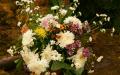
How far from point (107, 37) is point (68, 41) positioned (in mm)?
3409

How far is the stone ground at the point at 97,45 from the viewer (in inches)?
231

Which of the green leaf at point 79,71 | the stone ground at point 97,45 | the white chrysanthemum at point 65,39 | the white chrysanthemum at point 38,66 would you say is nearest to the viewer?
the white chrysanthemum at point 38,66

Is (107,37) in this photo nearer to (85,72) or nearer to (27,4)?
(27,4)

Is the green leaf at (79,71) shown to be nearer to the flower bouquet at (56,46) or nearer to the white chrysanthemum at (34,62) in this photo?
the flower bouquet at (56,46)

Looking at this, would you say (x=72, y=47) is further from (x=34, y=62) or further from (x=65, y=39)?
(x=34, y=62)

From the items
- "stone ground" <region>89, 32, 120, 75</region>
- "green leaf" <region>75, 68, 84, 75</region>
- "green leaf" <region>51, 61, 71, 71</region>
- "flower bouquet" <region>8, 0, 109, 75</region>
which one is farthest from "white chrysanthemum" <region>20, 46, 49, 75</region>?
"stone ground" <region>89, 32, 120, 75</region>

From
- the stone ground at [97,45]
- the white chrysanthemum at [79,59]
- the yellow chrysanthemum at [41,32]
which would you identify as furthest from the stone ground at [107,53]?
the yellow chrysanthemum at [41,32]

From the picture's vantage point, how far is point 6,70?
5.61 m

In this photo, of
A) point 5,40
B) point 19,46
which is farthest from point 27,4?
point 19,46

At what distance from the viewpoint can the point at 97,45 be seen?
22.5 ft

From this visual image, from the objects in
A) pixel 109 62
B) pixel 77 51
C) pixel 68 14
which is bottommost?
pixel 109 62

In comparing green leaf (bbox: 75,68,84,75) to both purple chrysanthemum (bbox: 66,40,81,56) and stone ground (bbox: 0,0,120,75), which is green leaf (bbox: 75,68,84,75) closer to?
purple chrysanthemum (bbox: 66,40,81,56)

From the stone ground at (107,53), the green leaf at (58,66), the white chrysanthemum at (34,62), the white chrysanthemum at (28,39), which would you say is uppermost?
the white chrysanthemum at (28,39)

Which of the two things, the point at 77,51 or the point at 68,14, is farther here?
the point at 68,14
